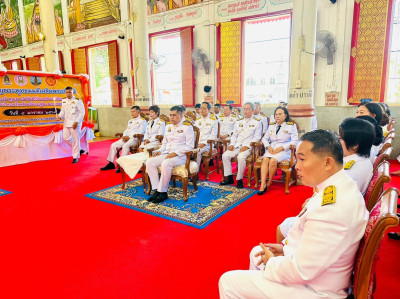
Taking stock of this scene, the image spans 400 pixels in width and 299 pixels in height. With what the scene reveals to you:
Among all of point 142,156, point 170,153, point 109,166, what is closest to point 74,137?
point 109,166

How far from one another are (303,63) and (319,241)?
4.17m

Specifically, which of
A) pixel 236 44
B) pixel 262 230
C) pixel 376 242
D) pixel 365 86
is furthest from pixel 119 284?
pixel 236 44

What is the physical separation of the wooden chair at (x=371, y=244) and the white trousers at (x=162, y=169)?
291 centimetres

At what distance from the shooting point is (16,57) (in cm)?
1388

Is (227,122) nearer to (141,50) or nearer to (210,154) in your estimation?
(210,154)

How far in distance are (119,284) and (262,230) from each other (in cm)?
149

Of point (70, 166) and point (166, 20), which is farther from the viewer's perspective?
point (166, 20)

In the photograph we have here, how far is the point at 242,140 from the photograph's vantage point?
4879mm

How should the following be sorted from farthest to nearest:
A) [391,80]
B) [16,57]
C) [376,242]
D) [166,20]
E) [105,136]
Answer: [16,57] → [105,136] → [166,20] → [391,80] → [376,242]

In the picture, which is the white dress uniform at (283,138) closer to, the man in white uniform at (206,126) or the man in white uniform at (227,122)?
the man in white uniform at (206,126)

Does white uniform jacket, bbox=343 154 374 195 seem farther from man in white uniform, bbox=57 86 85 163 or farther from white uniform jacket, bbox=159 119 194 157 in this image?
man in white uniform, bbox=57 86 85 163

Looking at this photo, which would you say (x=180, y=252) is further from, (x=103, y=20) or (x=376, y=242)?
(x=103, y=20)

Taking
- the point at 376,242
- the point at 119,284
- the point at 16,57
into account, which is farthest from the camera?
the point at 16,57

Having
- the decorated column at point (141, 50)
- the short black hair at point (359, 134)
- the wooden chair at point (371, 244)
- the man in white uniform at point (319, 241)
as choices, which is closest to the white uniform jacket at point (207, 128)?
the decorated column at point (141, 50)
